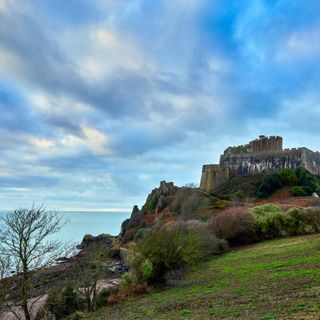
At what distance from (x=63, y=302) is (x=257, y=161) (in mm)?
82282

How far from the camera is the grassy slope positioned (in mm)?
13431

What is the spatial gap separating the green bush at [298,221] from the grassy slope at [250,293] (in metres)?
12.7

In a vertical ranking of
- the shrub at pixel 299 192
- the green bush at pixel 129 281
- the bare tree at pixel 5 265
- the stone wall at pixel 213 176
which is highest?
the stone wall at pixel 213 176

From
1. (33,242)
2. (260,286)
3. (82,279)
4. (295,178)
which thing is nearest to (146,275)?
(82,279)

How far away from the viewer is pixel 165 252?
98.4ft

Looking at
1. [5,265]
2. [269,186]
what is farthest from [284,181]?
[5,265]

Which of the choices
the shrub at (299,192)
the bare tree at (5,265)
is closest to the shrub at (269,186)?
the shrub at (299,192)

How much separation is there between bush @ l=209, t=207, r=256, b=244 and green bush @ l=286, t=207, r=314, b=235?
4026 mm

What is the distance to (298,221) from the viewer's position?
1748 inches

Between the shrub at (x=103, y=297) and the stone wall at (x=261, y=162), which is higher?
the stone wall at (x=261, y=162)

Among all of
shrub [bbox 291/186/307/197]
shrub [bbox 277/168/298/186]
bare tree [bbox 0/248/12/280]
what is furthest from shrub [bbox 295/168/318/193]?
bare tree [bbox 0/248/12/280]

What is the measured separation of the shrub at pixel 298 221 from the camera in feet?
145

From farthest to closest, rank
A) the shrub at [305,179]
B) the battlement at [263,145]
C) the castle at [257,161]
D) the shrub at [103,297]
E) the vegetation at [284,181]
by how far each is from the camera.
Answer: the battlement at [263,145], the castle at [257,161], the vegetation at [284,181], the shrub at [305,179], the shrub at [103,297]

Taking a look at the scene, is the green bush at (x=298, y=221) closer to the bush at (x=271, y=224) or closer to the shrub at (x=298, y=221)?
the shrub at (x=298, y=221)
